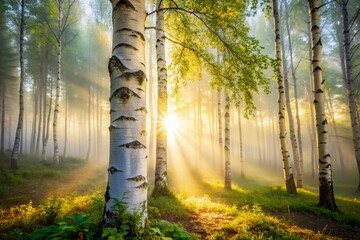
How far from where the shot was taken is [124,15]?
2.74 meters

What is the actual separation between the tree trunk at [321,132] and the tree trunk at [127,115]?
651 cm

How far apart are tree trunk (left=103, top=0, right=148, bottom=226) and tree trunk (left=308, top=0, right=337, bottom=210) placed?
6.51 metres

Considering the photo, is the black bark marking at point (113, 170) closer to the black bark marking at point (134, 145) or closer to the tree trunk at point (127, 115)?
the tree trunk at point (127, 115)

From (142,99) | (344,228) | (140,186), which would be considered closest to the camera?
(140,186)

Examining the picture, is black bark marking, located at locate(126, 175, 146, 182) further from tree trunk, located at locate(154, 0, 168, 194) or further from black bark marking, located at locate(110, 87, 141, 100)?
tree trunk, located at locate(154, 0, 168, 194)

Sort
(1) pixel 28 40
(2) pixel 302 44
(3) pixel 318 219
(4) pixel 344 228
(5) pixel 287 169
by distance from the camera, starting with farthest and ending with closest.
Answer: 1. (2) pixel 302 44
2. (1) pixel 28 40
3. (5) pixel 287 169
4. (3) pixel 318 219
5. (4) pixel 344 228

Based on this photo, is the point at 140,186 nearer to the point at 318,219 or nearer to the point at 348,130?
the point at 318,219

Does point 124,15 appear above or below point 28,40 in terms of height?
below

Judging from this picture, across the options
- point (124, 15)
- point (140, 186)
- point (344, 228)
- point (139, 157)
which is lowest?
point (344, 228)

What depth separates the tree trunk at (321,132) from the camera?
6.83 meters

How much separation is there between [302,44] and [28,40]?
27305 mm

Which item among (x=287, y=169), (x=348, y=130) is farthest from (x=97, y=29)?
(x=348, y=130)

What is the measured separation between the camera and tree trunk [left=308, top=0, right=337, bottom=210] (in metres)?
6.83

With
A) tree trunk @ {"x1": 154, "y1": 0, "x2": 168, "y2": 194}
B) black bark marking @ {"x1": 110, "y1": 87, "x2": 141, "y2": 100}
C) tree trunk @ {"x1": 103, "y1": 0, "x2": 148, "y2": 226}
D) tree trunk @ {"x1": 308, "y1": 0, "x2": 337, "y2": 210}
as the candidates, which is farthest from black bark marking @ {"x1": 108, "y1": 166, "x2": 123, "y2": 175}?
tree trunk @ {"x1": 308, "y1": 0, "x2": 337, "y2": 210}
